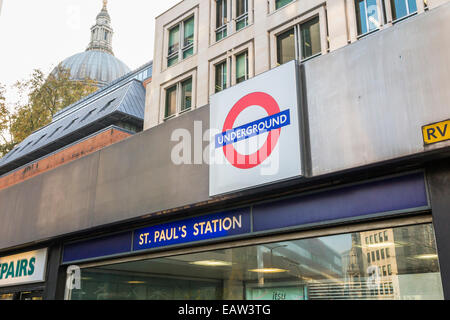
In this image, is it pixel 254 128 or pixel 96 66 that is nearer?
pixel 254 128

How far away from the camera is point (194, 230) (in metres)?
8.75

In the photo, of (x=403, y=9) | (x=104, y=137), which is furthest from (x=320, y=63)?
(x=104, y=137)

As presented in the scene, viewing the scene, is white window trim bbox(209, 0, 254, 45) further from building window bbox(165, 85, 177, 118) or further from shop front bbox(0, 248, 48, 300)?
shop front bbox(0, 248, 48, 300)

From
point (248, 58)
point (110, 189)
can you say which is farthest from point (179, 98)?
point (110, 189)

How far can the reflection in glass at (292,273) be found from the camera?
620 centimetres

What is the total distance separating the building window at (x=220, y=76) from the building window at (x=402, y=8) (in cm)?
587

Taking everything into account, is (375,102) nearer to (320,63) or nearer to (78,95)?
(320,63)

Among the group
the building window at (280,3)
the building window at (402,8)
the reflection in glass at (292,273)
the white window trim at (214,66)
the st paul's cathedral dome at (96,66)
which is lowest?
the reflection in glass at (292,273)

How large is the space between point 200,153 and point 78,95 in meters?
26.6

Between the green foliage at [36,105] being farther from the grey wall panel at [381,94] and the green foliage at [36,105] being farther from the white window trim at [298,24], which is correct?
the grey wall panel at [381,94]

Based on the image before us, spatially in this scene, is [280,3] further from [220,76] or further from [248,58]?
[220,76]

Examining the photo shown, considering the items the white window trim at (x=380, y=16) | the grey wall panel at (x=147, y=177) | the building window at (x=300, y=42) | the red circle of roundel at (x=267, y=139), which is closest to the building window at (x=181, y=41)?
the building window at (x=300, y=42)

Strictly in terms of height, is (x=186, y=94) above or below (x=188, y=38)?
below

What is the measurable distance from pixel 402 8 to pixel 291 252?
778 centimetres
